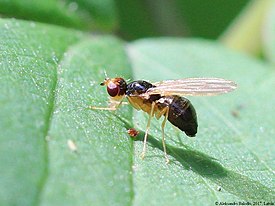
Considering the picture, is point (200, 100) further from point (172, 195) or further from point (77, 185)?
point (77, 185)

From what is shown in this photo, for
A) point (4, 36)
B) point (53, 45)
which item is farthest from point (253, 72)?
point (4, 36)

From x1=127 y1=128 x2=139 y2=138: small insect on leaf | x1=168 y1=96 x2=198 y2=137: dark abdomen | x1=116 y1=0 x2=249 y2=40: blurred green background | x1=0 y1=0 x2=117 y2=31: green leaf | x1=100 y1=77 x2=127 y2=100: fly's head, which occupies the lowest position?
x1=116 y1=0 x2=249 y2=40: blurred green background

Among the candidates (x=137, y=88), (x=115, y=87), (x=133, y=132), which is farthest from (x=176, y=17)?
(x=133, y=132)

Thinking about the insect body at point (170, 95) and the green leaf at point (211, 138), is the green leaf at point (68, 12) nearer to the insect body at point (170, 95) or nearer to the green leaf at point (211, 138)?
the green leaf at point (211, 138)

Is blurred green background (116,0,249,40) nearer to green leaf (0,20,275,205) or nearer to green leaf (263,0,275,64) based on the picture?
green leaf (263,0,275,64)

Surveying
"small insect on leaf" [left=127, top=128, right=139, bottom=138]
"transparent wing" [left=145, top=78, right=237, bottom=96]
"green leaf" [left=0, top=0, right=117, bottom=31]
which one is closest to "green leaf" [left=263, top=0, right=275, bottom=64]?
"green leaf" [left=0, top=0, right=117, bottom=31]

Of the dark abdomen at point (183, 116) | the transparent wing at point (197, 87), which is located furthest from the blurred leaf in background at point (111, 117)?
the transparent wing at point (197, 87)
